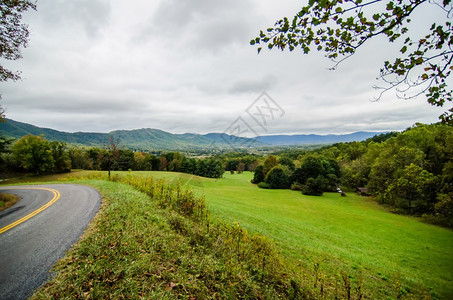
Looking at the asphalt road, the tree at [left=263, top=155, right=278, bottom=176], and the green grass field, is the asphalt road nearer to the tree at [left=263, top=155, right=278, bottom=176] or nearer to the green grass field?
the green grass field

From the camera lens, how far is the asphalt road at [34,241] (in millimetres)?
3551

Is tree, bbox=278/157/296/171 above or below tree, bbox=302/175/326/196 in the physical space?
above

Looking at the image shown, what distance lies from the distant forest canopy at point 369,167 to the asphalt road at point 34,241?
42.8ft

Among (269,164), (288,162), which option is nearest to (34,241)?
(269,164)

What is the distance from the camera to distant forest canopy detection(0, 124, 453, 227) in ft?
77.9

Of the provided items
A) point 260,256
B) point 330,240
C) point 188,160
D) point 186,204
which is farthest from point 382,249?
point 188,160

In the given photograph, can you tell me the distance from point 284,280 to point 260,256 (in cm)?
112

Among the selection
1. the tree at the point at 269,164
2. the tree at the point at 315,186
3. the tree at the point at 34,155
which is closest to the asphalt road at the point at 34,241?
the tree at the point at 34,155

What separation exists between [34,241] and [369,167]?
5235cm

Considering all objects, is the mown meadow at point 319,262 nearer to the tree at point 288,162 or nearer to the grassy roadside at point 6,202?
the grassy roadside at point 6,202

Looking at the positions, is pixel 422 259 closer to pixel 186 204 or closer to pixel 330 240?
pixel 330 240

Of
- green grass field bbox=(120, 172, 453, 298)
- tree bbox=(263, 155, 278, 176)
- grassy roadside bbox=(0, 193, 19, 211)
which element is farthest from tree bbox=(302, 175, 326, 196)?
grassy roadside bbox=(0, 193, 19, 211)

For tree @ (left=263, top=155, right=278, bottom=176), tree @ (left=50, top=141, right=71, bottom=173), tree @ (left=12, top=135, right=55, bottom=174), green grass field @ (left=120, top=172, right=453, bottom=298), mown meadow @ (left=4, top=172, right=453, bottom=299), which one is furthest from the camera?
tree @ (left=263, top=155, right=278, bottom=176)

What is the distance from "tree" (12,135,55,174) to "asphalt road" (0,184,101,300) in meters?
38.5
